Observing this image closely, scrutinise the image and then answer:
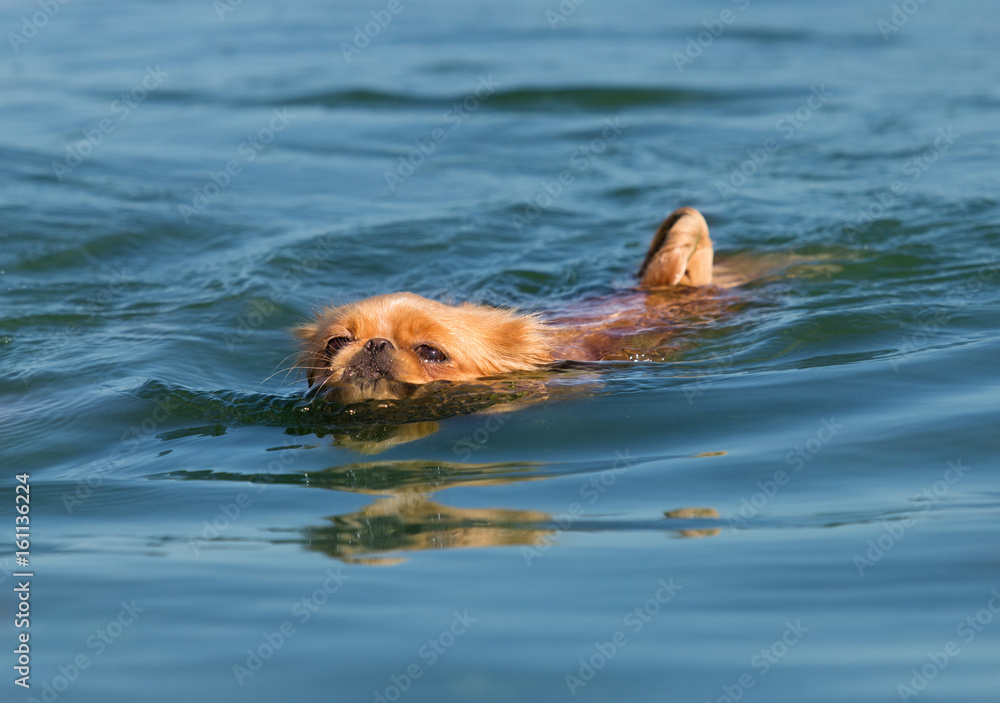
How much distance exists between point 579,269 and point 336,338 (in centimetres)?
338

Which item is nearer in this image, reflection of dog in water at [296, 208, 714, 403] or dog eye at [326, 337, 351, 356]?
reflection of dog in water at [296, 208, 714, 403]

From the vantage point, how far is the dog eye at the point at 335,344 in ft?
18.1

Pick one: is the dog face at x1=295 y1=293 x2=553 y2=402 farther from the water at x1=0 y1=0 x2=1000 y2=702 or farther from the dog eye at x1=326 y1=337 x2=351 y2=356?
the water at x1=0 y1=0 x2=1000 y2=702

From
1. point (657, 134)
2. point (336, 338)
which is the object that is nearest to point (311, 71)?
point (657, 134)

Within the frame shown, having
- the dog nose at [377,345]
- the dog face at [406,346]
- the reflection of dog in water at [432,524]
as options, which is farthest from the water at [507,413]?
the dog nose at [377,345]

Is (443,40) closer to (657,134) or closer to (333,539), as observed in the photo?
(657,134)

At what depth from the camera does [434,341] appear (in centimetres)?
552

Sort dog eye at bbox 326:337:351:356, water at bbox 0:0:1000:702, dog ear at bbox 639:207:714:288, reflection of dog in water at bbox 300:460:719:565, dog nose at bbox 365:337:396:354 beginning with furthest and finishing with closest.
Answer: dog ear at bbox 639:207:714:288, dog eye at bbox 326:337:351:356, dog nose at bbox 365:337:396:354, reflection of dog in water at bbox 300:460:719:565, water at bbox 0:0:1000:702

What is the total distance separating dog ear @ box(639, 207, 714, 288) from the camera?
7.05 m

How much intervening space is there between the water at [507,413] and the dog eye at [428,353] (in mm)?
264

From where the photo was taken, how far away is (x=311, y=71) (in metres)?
15.2

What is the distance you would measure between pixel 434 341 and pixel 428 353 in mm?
64

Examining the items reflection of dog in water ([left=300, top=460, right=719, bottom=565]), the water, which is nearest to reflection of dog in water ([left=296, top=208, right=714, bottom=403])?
the water

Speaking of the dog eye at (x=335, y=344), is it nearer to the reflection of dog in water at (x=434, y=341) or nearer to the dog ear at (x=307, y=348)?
the reflection of dog in water at (x=434, y=341)
